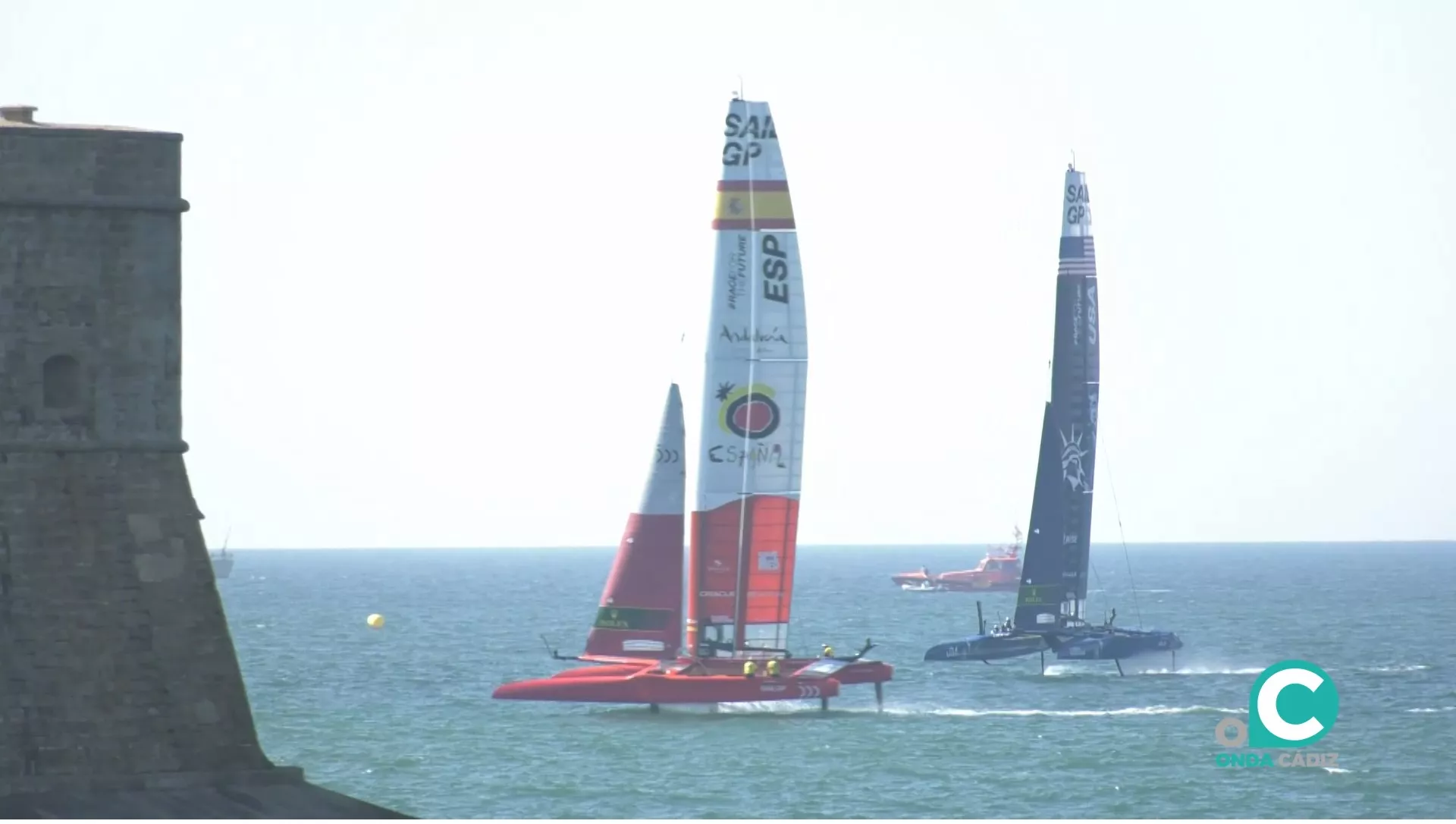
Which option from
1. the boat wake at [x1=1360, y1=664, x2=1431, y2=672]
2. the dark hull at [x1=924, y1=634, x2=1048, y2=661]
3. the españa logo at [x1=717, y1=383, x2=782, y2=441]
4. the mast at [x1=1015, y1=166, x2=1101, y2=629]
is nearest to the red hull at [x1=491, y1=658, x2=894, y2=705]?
the españa logo at [x1=717, y1=383, x2=782, y2=441]

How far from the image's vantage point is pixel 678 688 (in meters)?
57.0

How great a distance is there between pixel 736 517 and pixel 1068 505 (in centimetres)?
2079

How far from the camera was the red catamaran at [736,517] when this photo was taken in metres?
57.7

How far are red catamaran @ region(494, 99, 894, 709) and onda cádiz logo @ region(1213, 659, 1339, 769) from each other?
8590mm

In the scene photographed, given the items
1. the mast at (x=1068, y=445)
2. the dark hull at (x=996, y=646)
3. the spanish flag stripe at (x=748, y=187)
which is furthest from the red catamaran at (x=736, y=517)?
the mast at (x=1068, y=445)

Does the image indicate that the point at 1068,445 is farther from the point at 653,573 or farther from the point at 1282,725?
the point at 1282,725

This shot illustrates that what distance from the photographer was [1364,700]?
69.4 m

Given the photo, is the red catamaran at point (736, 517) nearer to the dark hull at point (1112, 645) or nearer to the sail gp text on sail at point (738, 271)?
the sail gp text on sail at point (738, 271)

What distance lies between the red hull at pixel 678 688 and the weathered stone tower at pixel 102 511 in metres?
32.5

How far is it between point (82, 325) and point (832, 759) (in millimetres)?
32857

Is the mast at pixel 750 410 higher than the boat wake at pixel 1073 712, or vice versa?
the mast at pixel 750 410

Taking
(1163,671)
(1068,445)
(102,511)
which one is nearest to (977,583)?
(1163,671)

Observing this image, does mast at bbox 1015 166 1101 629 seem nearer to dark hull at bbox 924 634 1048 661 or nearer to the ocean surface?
dark hull at bbox 924 634 1048 661

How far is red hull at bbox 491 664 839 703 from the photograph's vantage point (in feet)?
184
